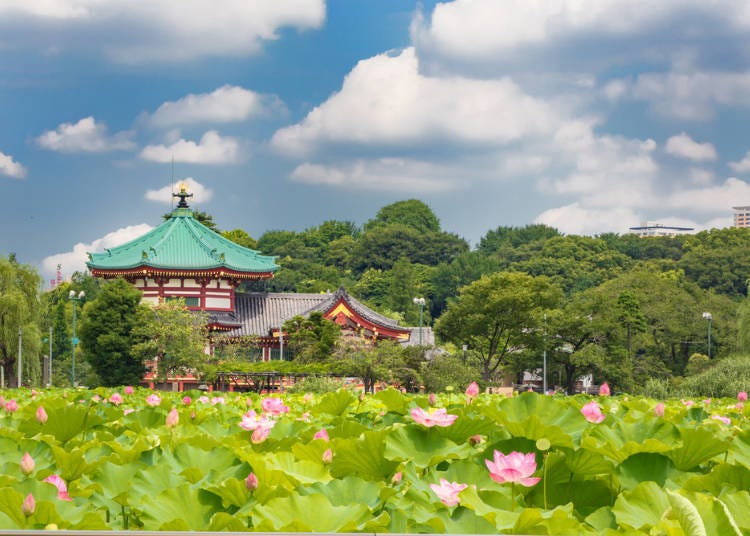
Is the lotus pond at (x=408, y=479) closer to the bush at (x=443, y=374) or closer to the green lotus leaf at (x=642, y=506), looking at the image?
the green lotus leaf at (x=642, y=506)

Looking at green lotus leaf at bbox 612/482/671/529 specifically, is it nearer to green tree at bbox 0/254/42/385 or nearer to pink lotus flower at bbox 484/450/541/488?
pink lotus flower at bbox 484/450/541/488

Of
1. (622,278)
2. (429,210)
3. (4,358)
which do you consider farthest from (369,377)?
(429,210)

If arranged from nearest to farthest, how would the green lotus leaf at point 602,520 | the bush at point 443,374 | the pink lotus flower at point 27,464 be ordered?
the green lotus leaf at point 602,520, the pink lotus flower at point 27,464, the bush at point 443,374

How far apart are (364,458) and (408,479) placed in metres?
0.19

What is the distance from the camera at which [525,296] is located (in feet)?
91.2

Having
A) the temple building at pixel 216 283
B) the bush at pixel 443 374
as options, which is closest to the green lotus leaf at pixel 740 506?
the bush at pixel 443 374

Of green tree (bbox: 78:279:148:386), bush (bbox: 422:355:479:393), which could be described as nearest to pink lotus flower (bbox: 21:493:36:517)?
Answer: bush (bbox: 422:355:479:393)

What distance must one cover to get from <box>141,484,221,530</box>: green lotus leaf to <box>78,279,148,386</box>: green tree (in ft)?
78.8

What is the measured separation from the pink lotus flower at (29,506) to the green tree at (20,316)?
2791 cm

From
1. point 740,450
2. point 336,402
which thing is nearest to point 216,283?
point 336,402

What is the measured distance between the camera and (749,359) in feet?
67.5

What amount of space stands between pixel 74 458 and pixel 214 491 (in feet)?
1.84

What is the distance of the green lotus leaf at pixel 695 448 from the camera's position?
221 cm

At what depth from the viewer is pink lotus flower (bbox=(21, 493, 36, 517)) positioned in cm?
168
